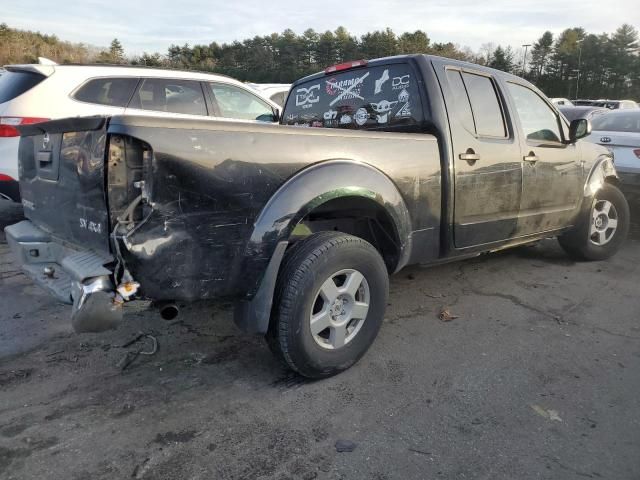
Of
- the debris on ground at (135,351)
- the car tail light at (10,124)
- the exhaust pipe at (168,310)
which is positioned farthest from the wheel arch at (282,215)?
the car tail light at (10,124)

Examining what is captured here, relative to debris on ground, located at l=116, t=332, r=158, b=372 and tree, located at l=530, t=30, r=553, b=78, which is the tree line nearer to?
tree, located at l=530, t=30, r=553, b=78

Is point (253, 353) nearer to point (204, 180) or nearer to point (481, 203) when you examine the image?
point (204, 180)

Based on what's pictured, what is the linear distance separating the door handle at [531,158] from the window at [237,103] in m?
3.74

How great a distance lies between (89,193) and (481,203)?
2722 millimetres

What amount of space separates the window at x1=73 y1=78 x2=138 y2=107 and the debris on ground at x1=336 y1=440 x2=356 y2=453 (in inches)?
202

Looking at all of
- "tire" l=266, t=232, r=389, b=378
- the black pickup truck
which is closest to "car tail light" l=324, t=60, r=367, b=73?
the black pickup truck

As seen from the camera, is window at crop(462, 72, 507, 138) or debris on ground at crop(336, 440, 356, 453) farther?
window at crop(462, 72, 507, 138)

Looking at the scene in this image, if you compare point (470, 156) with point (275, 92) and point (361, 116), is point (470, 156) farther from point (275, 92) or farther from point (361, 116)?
point (275, 92)

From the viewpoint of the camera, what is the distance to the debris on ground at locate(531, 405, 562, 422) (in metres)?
2.59

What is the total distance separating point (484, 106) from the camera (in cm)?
395

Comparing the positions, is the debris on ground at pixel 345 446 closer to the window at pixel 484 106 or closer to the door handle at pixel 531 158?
the window at pixel 484 106

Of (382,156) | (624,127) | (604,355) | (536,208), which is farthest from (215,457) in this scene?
(624,127)

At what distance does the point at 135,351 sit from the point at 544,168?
3.65 m

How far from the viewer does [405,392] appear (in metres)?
2.83
